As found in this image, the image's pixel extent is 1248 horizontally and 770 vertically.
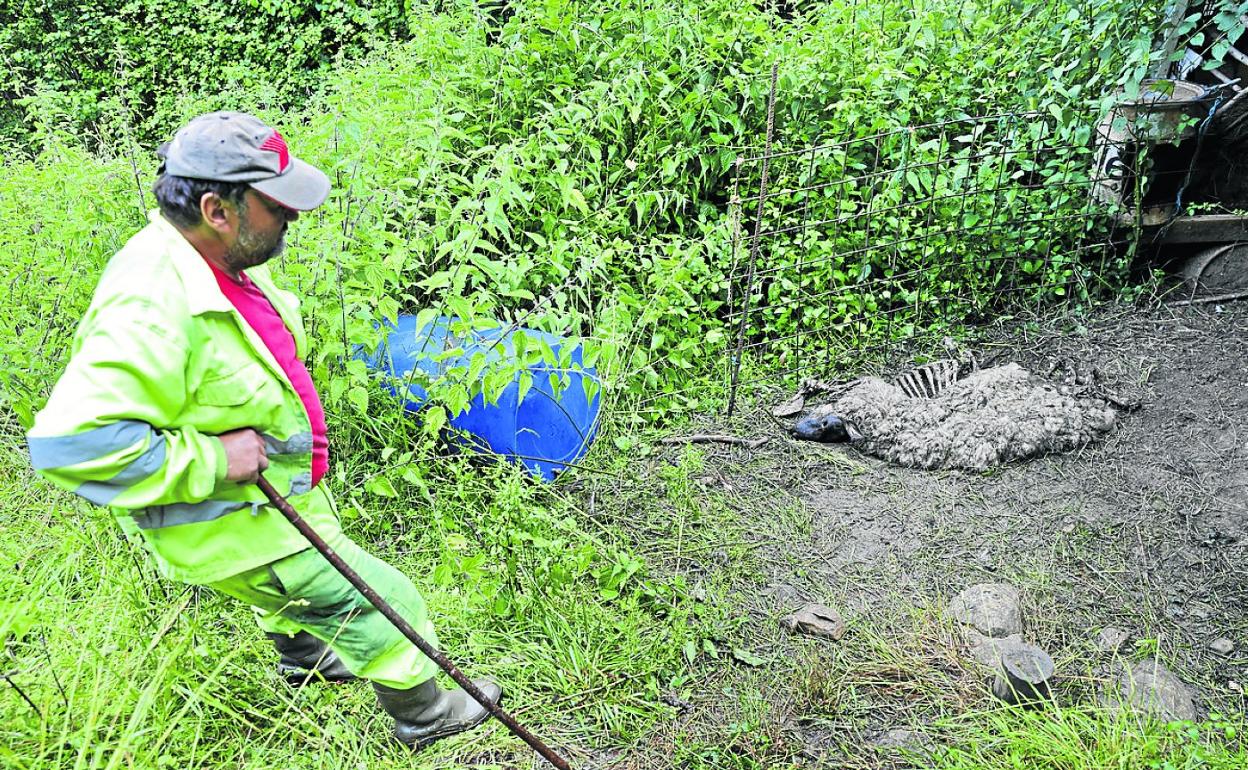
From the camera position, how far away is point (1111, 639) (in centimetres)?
295

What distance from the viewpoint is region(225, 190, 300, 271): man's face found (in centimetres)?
207

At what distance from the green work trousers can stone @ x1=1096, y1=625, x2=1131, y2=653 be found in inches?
82.5

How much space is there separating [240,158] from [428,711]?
159 cm

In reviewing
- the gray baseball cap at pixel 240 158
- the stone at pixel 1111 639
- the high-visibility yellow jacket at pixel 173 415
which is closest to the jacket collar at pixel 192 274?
the high-visibility yellow jacket at pixel 173 415

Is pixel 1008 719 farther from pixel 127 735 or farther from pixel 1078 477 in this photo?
pixel 127 735

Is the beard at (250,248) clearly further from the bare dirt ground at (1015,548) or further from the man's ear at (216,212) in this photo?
the bare dirt ground at (1015,548)

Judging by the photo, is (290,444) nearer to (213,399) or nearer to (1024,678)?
(213,399)

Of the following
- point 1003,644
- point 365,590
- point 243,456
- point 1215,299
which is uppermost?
point 243,456

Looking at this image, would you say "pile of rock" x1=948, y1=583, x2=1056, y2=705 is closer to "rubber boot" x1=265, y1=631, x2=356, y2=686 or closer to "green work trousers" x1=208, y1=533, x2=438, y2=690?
"green work trousers" x1=208, y1=533, x2=438, y2=690

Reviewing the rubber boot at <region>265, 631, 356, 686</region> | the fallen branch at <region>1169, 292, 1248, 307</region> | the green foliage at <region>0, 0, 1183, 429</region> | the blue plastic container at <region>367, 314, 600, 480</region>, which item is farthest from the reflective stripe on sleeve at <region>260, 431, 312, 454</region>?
the fallen branch at <region>1169, 292, 1248, 307</region>

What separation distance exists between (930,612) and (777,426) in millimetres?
1332

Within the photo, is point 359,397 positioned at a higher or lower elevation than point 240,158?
lower

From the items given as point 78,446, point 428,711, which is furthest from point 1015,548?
point 78,446

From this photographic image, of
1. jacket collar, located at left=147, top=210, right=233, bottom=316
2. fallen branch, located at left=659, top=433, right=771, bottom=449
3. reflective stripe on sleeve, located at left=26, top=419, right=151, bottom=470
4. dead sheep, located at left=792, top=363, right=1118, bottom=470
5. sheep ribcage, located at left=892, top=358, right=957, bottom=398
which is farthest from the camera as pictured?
sheep ribcage, located at left=892, top=358, right=957, bottom=398
